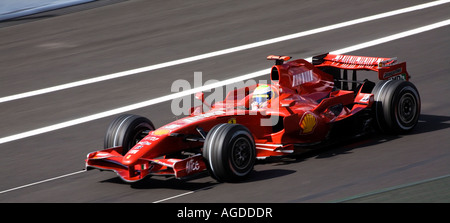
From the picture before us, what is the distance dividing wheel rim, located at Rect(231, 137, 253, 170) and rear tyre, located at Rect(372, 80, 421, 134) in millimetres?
2587

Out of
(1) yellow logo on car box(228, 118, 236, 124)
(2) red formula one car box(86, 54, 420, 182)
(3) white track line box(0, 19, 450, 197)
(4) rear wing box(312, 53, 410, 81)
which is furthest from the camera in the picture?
(3) white track line box(0, 19, 450, 197)

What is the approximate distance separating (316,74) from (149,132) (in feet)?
10.2

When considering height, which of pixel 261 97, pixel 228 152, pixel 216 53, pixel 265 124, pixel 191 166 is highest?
pixel 216 53

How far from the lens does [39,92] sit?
15.8 metres

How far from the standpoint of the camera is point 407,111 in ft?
36.0

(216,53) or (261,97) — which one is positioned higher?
(216,53)

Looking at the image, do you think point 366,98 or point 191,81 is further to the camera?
point 191,81

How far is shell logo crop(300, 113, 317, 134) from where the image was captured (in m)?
10.1

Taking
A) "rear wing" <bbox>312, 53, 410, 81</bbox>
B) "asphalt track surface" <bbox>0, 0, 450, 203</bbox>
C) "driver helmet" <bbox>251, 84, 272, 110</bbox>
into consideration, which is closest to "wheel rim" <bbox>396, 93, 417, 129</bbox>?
"asphalt track surface" <bbox>0, 0, 450, 203</bbox>

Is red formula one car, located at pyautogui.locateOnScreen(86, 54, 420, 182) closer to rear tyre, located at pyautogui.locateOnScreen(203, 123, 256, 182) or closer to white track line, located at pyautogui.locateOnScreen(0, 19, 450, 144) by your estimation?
rear tyre, located at pyautogui.locateOnScreen(203, 123, 256, 182)

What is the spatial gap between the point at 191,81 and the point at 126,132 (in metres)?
5.90

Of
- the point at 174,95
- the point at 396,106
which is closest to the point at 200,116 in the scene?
the point at 396,106

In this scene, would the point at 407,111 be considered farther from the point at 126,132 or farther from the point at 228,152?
the point at 126,132
